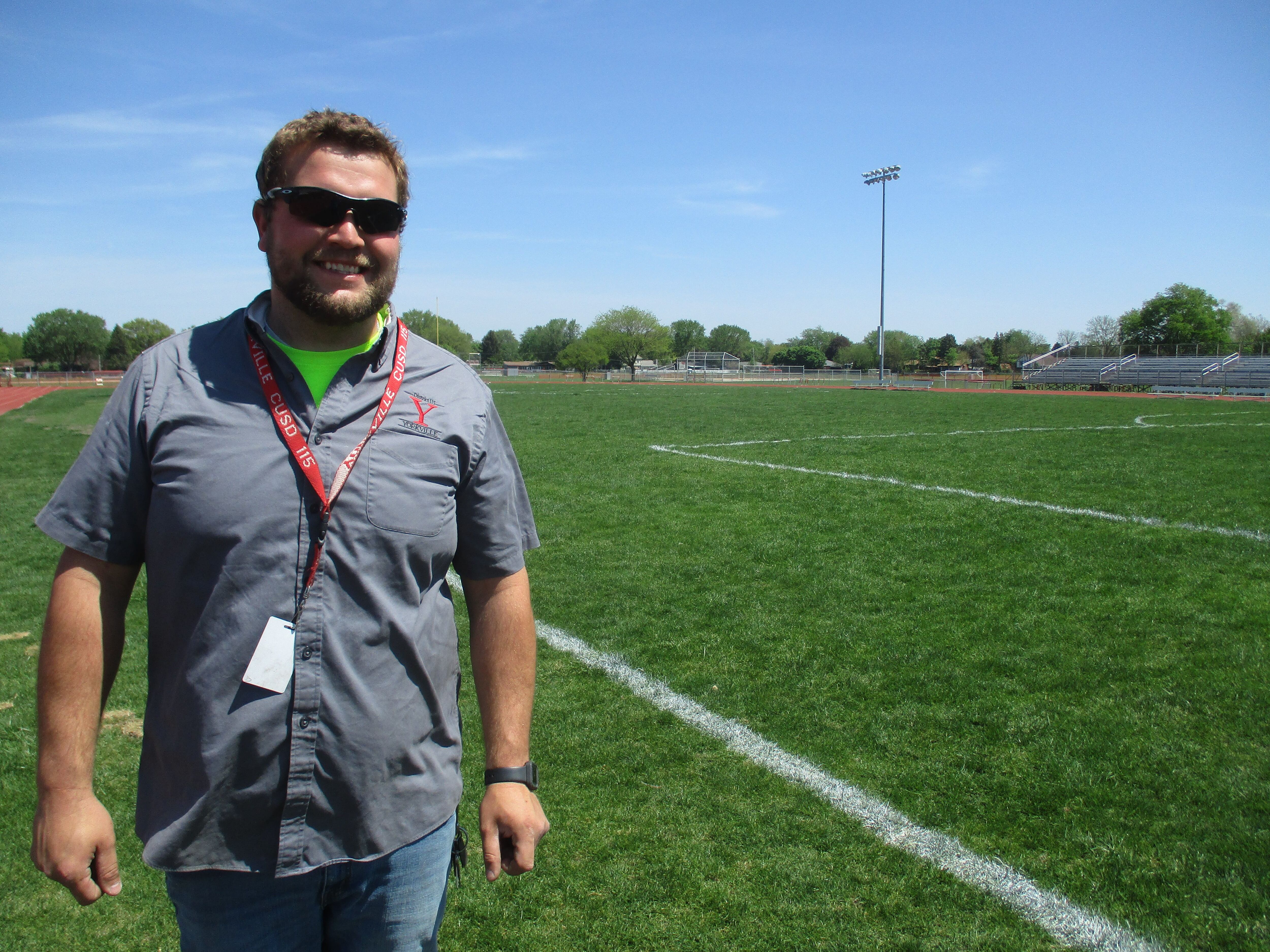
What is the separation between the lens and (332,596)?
1.54m

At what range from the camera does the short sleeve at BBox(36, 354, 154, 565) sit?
4.88 ft

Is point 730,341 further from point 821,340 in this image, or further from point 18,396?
point 18,396

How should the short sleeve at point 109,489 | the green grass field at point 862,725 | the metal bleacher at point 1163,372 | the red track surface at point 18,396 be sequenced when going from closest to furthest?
the short sleeve at point 109,489 → the green grass field at point 862,725 → the red track surface at point 18,396 → the metal bleacher at point 1163,372

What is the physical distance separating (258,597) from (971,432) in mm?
16956

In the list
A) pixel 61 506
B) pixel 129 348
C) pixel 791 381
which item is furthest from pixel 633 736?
Answer: pixel 129 348

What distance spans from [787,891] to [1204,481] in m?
9.90

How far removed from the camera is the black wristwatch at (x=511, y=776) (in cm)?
175

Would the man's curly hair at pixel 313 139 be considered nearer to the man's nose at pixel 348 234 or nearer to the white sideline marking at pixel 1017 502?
the man's nose at pixel 348 234

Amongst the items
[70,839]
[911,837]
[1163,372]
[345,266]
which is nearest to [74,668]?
[70,839]

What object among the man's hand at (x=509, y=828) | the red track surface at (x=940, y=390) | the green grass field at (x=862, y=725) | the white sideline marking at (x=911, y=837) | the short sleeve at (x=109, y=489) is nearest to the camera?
the short sleeve at (x=109, y=489)

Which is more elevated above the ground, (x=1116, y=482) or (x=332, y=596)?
(x=332, y=596)

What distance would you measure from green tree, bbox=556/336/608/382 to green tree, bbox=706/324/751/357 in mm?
55989

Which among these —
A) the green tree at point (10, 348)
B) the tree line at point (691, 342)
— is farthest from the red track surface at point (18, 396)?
the green tree at point (10, 348)

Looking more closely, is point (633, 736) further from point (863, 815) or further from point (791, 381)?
point (791, 381)
